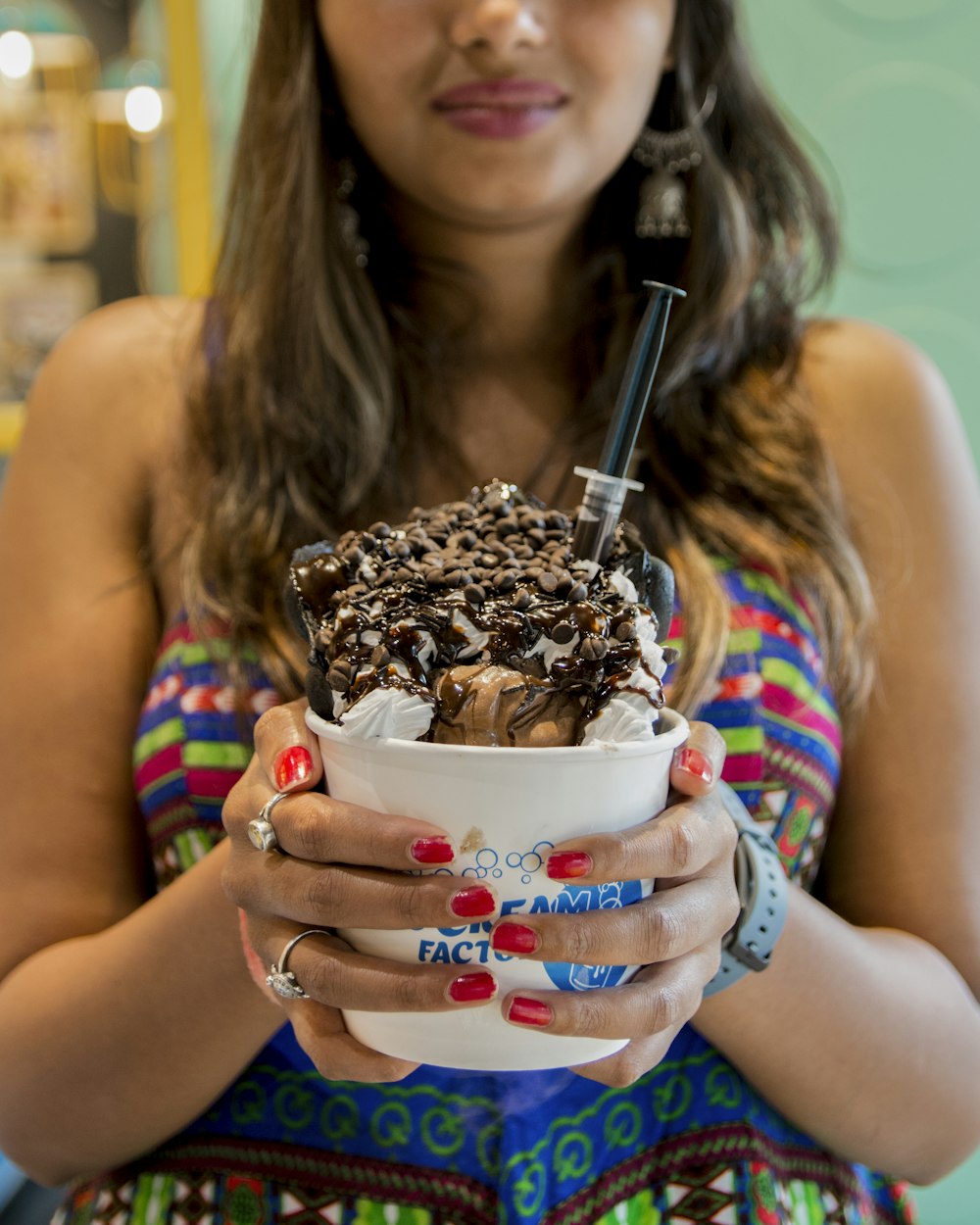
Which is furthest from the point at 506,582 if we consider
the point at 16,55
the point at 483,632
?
the point at 16,55

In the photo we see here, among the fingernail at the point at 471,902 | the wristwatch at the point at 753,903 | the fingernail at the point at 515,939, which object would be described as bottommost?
the wristwatch at the point at 753,903

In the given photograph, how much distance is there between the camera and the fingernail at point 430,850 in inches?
22.3

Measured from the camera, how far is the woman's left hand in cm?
58

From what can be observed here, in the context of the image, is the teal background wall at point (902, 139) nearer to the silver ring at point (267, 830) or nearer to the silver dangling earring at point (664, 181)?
the silver dangling earring at point (664, 181)

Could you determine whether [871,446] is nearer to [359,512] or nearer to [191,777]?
[359,512]

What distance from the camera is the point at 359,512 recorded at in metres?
1.17

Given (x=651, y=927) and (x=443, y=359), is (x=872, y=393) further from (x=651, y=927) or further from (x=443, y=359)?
(x=651, y=927)

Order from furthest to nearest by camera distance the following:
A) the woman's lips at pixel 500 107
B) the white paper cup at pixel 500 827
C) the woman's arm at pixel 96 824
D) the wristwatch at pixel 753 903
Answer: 1. the woman's lips at pixel 500 107
2. the woman's arm at pixel 96 824
3. the wristwatch at pixel 753 903
4. the white paper cup at pixel 500 827

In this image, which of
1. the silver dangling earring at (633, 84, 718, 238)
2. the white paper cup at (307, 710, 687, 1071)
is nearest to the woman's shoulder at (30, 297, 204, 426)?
the silver dangling earring at (633, 84, 718, 238)

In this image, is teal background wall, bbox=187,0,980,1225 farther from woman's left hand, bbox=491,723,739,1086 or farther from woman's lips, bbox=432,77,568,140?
woman's left hand, bbox=491,723,739,1086

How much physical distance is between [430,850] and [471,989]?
8 centimetres

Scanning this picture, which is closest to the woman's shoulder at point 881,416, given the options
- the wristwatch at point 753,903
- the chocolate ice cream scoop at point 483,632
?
the wristwatch at point 753,903

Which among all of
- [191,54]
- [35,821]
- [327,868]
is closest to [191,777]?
[35,821]

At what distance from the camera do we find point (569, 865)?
572 millimetres
